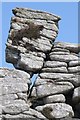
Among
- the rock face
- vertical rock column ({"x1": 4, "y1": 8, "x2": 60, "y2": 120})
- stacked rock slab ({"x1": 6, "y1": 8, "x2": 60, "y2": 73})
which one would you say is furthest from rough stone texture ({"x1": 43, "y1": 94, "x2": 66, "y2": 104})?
stacked rock slab ({"x1": 6, "y1": 8, "x2": 60, "y2": 73})

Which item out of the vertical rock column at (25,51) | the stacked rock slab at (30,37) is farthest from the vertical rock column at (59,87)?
the stacked rock slab at (30,37)

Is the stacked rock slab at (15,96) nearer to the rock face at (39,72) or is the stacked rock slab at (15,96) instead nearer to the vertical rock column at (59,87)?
the rock face at (39,72)

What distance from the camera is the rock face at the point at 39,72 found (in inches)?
723

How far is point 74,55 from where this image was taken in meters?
21.3

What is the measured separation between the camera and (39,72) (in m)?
20.7

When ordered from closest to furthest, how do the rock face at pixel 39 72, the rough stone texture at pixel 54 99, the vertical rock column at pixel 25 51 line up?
the rock face at pixel 39 72
the vertical rock column at pixel 25 51
the rough stone texture at pixel 54 99

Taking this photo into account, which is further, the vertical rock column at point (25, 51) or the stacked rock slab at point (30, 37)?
the stacked rock slab at point (30, 37)

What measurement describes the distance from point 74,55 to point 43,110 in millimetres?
4289

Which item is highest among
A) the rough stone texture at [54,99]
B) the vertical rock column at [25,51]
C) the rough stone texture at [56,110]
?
the vertical rock column at [25,51]

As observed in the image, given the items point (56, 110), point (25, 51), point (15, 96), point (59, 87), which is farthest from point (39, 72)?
point (56, 110)

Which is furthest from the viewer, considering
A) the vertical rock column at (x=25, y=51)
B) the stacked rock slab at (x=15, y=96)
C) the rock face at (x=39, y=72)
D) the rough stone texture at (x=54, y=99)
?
the rough stone texture at (x=54, y=99)

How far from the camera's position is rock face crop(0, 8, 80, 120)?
18.4m

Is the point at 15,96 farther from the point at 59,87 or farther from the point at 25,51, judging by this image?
A: the point at 25,51

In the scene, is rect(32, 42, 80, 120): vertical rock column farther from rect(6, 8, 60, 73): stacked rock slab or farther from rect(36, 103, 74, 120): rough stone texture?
rect(6, 8, 60, 73): stacked rock slab
